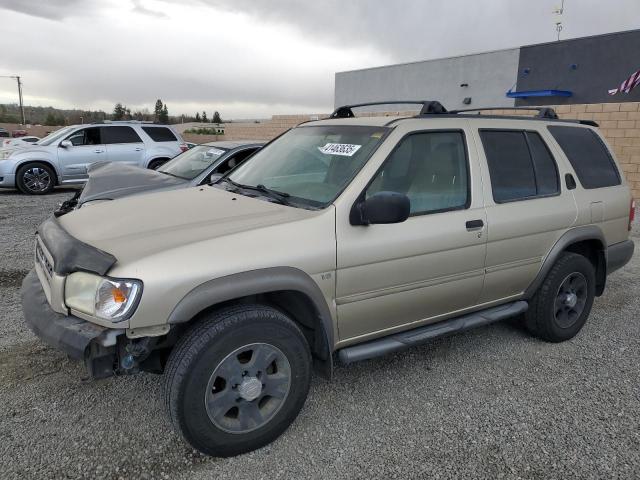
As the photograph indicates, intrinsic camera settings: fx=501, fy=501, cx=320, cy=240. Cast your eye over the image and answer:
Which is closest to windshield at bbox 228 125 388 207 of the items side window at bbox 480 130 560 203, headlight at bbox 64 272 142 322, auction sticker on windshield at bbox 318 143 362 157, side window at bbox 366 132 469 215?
auction sticker on windshield at bbox 318 143 362 157

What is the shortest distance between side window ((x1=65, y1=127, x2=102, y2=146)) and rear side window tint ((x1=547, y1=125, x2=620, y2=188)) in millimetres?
11211

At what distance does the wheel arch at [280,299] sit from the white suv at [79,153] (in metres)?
10.1

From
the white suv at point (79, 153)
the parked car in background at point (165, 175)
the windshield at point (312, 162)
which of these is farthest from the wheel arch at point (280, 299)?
the white suv at point (79, 153)

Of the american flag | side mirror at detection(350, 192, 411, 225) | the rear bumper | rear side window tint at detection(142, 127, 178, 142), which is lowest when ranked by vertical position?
the rear bumper

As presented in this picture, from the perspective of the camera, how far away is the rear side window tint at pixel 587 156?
4.27 metres

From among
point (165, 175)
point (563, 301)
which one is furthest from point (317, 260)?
point (165, 175)

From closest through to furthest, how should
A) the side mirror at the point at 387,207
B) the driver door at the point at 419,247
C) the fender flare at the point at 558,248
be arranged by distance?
the side mirror at the point at 387,207, the driver door at the point at 419,247, the fender flare at the point at 558,248

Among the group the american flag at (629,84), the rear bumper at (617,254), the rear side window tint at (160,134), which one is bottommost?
the rear bumper at (617,254)

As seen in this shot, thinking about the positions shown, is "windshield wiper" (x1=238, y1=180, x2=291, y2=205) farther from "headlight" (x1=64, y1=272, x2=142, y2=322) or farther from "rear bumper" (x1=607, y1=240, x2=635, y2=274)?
"rear bumper" (x1=607, y1=240, x2=635, y2=274)

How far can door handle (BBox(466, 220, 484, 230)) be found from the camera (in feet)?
11.2

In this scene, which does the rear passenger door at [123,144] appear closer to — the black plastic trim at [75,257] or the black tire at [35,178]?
the black tire at [35,178]

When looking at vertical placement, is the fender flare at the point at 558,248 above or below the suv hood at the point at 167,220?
below

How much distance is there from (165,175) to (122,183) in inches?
26.9

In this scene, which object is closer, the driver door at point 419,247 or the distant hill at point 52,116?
the driver door at point 419,247
